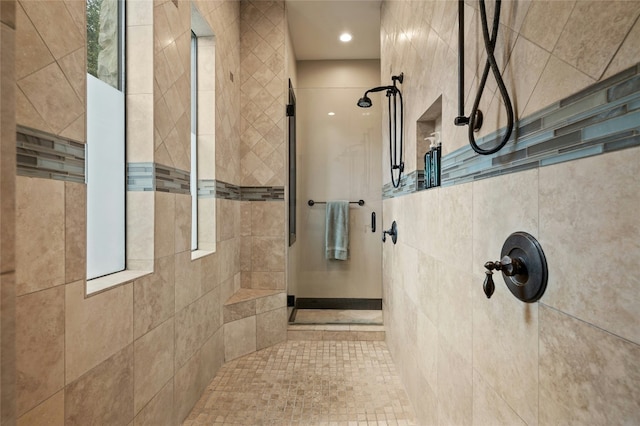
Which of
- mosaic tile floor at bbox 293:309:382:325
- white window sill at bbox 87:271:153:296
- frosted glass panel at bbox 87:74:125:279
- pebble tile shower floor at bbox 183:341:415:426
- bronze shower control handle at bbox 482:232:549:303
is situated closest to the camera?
bronze shower control handle at bbox 482:232:549:303

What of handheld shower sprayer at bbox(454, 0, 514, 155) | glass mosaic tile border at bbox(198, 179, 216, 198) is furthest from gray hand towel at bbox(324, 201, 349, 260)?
handheld shower sprayer at bbox(454, 0, 514, 155)

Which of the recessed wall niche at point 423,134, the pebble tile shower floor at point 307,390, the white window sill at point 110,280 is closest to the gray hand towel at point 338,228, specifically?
the pebble tile shower floor at point 307,390

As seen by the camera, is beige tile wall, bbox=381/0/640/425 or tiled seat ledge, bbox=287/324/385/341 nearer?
beige tile wall, bbox=381/0/640/425

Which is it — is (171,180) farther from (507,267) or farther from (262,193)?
(507,267)

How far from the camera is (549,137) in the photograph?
70cm

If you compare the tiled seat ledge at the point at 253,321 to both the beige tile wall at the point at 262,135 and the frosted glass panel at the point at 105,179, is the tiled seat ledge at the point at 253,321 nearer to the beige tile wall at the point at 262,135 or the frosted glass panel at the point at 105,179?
the beige tile wall at the point at 262,135

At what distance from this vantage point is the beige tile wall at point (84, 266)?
2.69ft

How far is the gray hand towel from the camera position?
10.0ft

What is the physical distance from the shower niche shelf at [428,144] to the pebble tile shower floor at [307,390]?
1255 millimetres

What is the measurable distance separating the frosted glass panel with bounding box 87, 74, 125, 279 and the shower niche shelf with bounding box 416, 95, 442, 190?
4.55 ft

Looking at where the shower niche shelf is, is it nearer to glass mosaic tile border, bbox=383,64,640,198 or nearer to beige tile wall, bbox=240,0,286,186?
glass mosaic tile border, bbox=383,64,640,198

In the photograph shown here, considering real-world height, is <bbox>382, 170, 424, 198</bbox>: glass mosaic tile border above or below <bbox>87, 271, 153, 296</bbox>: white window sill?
above

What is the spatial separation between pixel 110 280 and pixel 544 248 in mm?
1395

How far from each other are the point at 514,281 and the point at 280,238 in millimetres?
2156
